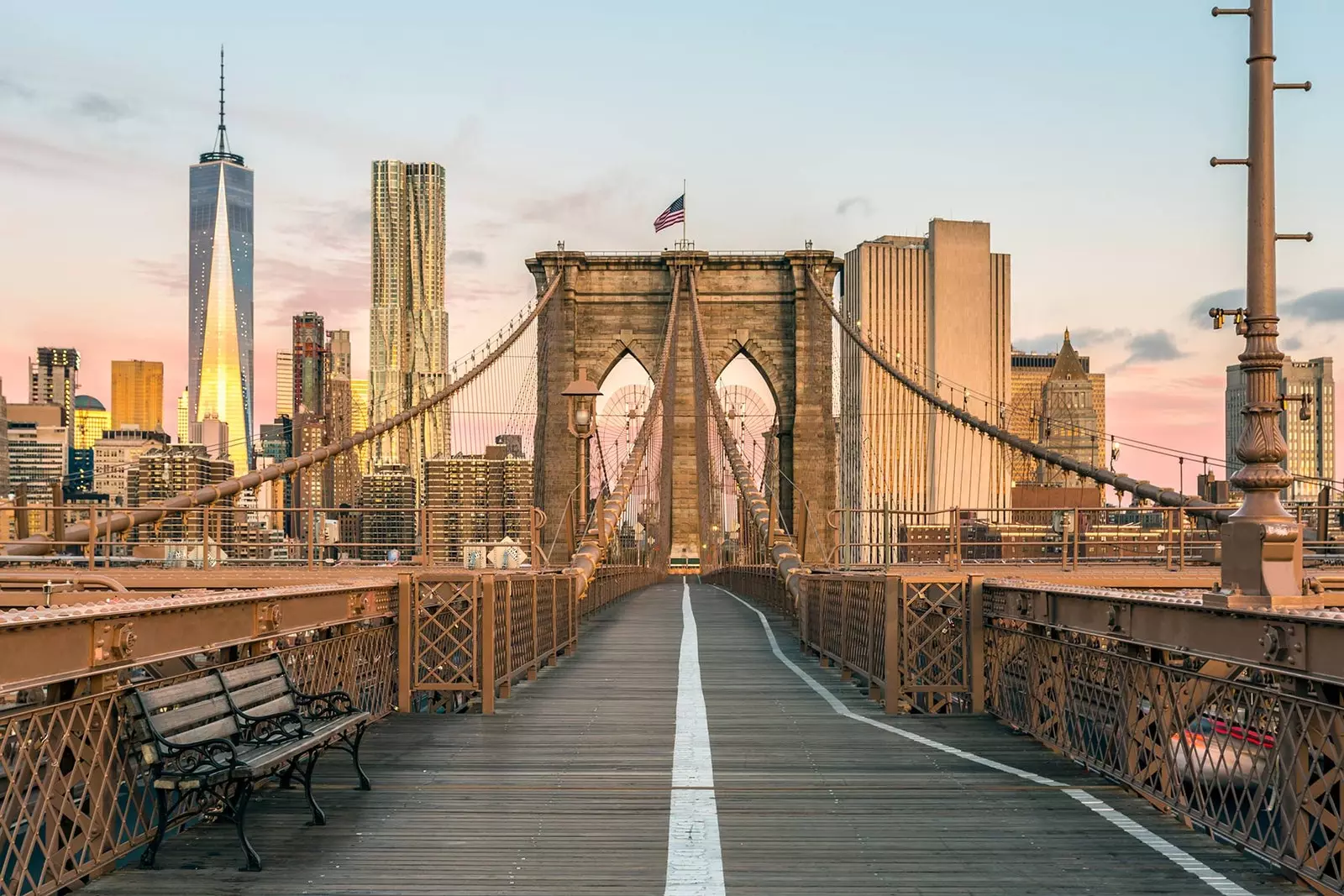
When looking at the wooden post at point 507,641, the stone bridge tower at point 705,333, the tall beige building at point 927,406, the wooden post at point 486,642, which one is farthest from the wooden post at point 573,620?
the tall beige building at point 927,406

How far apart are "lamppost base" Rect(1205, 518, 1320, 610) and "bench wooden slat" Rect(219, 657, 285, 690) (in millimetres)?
6000

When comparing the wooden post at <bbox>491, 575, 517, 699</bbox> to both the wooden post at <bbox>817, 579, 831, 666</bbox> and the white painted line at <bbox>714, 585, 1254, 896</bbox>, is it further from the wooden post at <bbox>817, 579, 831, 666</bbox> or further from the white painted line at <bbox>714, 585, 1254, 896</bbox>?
the wooden post at <bbox>817, 579, 831, 666</bbox>

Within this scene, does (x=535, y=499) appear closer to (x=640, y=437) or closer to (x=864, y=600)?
(x=640, y=437)

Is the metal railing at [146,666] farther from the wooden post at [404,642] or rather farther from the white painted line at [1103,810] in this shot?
the white painted line at [1103,810]

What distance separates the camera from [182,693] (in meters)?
7.30

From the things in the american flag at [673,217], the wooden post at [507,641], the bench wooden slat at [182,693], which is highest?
the american flag at [673,217]

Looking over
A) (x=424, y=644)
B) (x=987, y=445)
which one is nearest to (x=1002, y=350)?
(x=987, y=445)

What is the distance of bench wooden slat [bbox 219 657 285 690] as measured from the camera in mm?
8062

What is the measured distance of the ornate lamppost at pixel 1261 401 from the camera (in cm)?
781

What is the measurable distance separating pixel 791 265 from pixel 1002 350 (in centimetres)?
13947

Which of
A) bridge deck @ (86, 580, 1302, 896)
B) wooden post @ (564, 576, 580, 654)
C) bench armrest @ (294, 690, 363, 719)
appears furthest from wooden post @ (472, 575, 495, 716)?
wooden post @ (564, 576, 580, 654)

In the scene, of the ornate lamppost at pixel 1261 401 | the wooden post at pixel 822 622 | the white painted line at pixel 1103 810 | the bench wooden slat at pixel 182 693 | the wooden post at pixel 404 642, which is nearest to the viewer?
the white painted line at pixel 1103 810

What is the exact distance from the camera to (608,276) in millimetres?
70188

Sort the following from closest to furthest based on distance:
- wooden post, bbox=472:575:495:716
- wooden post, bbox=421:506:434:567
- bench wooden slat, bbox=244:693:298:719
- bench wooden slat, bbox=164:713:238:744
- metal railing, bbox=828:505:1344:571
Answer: bench wooden slat, bbox=164:713:238:744, bench wooden slat, bbox=244:693:298:719, wooden post, bbox=472:575:495:716, wooden post, bbox=421:506:434:567, metal railing, bbox=828:505:1344:571
